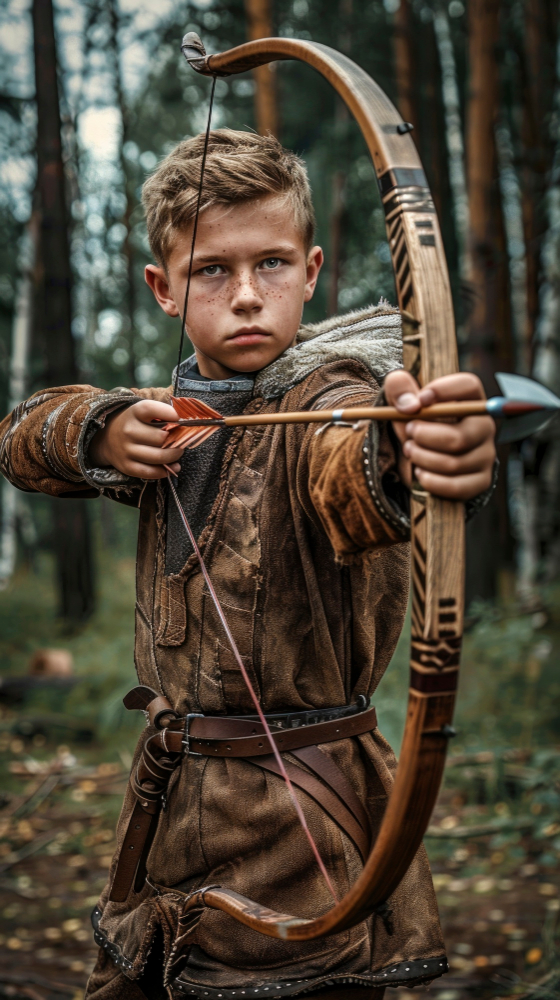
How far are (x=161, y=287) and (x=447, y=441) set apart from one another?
1.03 metres

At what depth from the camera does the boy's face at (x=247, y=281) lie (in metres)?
1.66

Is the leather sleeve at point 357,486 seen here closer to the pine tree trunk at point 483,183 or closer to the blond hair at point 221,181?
the blond hair at point 221,181

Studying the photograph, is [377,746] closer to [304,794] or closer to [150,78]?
[304,794]

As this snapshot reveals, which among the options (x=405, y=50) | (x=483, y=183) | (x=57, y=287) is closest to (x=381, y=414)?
(x=483, y=183)

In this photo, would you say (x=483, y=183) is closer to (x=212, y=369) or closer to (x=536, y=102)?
(x=536, y=102)

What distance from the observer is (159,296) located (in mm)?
1973

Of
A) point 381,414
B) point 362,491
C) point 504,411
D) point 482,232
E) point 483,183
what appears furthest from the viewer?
point 483,183

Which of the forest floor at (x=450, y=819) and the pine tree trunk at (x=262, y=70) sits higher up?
the pine tree trunk at (x=262, y=70)

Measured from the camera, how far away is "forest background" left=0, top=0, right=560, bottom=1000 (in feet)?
13.5

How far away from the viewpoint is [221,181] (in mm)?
1678

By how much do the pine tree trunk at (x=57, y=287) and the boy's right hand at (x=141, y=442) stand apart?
21.0 ft

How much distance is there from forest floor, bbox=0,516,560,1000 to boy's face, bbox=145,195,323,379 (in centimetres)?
230

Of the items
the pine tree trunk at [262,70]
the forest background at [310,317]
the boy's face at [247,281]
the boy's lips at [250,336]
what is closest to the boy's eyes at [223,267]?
the boy's face at [247,281]

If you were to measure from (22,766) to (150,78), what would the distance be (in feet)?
30.4
